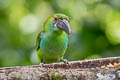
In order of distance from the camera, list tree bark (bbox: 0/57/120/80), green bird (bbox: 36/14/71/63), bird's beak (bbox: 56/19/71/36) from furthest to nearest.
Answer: green bird (bbox: 36/14/71/63)
bird's beak (bbox: 56/19/71/36)
tree bark (bbox: 0/57/120/80)

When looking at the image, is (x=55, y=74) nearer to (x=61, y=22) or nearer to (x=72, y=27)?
(x=61, y=22)

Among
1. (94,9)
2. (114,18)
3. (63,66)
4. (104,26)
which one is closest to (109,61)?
(63,66)

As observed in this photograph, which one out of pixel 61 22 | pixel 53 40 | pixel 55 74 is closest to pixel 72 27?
pixel 53 40

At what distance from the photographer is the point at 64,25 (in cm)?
422

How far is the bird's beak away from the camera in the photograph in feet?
13.6

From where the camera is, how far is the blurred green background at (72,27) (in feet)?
15.4

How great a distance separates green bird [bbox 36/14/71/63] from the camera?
14.4 ft

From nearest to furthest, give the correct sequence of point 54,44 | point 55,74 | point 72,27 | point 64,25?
point 55,74, point 64,25, point 54,44, point 72,27

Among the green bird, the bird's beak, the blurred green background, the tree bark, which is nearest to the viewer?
the tree bark

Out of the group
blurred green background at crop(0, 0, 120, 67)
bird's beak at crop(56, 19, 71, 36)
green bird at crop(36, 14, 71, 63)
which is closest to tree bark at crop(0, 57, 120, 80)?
bird's beak at crop(56, 19, 71, 36)

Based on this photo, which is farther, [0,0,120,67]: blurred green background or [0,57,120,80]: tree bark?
[0,0,120,67]: blurred green background

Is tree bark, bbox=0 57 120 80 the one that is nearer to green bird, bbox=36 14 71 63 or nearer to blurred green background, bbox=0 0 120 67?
green bird, bbox=36 14 71 63

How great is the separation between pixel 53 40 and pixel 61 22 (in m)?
0.30

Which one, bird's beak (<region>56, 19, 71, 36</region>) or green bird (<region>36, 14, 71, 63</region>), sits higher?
bird's beak (<region>56, 19, 71, 36</region>)
